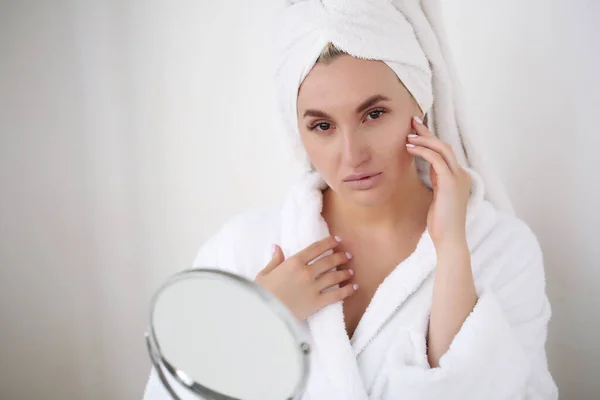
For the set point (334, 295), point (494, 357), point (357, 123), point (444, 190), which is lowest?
point (494, 357)

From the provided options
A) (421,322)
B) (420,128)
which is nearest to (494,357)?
(421,322)

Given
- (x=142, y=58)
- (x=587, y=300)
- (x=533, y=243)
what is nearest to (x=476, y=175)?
(x=533, y=243)

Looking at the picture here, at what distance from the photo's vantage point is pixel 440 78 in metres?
0.82

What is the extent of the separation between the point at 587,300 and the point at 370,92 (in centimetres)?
64

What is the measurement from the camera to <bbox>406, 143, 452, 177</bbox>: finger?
754mm

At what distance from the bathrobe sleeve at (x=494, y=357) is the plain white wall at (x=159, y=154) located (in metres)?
0.27

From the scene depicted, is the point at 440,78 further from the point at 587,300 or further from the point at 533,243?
the point at 587,300

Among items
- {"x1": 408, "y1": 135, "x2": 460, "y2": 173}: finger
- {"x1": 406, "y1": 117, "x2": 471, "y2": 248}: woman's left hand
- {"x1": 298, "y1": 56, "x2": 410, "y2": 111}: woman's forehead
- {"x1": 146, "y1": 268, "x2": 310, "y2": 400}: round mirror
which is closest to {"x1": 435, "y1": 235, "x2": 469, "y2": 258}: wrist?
{"x1": 406, "y1": 117, "x2": 471, "y2": 248}: woman's left hand

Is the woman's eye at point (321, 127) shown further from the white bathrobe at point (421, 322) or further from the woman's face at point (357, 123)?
the white bathrobe at point (421, 322)

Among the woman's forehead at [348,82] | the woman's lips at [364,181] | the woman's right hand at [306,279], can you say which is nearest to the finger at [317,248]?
the woman's right hand at [306,279]

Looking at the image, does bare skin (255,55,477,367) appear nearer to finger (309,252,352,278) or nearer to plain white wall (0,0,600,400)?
finger (309,252,352,278)

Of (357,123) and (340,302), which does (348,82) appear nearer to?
(357,123)

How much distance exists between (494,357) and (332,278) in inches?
9.9

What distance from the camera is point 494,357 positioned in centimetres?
70
